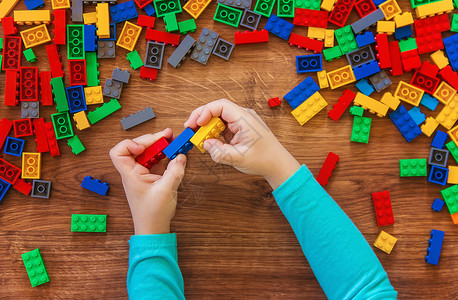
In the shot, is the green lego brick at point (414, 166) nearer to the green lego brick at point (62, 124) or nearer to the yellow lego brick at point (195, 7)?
the yellow lego brick at point (195, 7)

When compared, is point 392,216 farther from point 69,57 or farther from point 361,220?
point 69,57

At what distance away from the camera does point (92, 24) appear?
873mm

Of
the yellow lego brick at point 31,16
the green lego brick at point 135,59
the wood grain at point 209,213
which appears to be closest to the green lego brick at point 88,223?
the wood grain at point 209,213

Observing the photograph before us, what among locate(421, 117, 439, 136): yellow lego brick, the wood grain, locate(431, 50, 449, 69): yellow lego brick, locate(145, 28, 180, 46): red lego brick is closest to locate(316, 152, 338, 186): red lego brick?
the wood grain

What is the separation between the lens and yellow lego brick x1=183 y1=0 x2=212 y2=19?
0.86 meters

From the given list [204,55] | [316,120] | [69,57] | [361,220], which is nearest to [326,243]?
[361,220]

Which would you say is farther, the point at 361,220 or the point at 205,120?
the point at 361,220

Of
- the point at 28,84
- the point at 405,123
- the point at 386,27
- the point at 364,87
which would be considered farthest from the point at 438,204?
the point at 28,84

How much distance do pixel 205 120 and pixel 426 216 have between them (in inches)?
23.2

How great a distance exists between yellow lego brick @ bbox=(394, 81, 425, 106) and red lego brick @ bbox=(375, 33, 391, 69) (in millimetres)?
60

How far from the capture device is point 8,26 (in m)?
0.86

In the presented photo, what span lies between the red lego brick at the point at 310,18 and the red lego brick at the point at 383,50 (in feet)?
0.43

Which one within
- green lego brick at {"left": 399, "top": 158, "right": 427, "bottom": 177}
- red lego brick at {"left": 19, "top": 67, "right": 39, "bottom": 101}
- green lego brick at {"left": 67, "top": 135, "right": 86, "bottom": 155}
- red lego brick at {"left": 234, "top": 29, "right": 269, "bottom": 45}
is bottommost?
green lego brick at {"left": 67, "top": 135, "right": 86, "bottom": 155}

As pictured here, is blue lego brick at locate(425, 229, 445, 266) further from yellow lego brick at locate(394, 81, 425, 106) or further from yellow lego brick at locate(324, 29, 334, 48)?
yellow lego brick at locate(324, 29, 334, 48)
